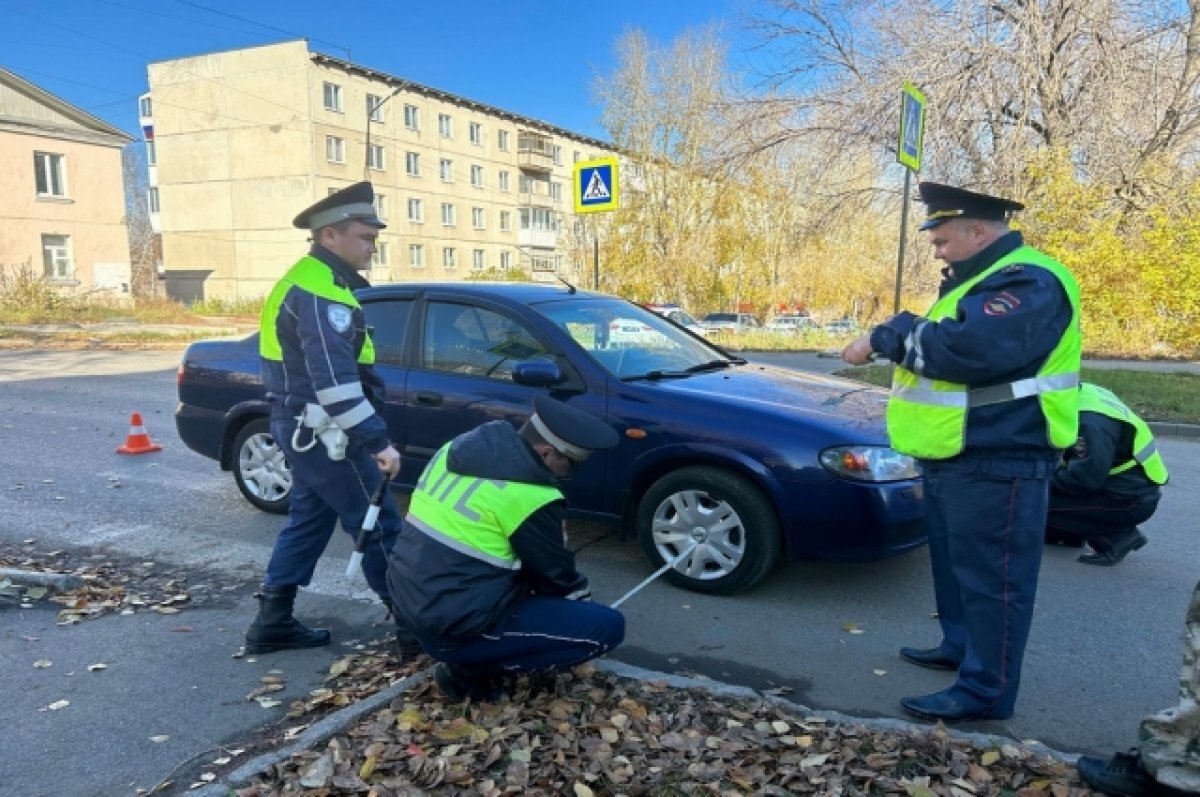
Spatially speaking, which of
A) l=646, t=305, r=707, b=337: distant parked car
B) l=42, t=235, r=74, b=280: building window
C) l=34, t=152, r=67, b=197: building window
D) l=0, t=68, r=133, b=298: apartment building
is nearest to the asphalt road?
l=646, t=305, r=707, b=337: distant parked car

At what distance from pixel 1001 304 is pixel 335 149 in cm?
4443

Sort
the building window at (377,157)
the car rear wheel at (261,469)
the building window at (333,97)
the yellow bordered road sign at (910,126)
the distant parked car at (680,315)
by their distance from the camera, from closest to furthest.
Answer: the car rear wheel at (261,469)
the yellow bordered road sign at (910,126)
the distant parked car at (680,315)
the building window at (333,97)
the building window at (377,157)

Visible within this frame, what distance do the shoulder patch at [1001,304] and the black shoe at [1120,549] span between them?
278 cm

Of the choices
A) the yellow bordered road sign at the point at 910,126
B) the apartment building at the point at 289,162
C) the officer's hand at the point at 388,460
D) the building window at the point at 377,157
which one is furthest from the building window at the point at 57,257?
the officer's hand at the point at 388,460

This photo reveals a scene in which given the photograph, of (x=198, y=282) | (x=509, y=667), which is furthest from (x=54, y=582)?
(x=198, y=282)

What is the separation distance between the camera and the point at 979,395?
2.86 m

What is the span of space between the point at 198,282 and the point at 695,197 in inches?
1182

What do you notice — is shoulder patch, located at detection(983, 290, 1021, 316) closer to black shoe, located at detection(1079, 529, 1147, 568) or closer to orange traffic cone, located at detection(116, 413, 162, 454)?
black shoe, located at detection(1079, 529, 1147, 568)

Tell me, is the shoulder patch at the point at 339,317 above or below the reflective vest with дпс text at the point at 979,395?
above

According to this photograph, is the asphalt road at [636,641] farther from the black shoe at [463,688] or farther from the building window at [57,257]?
the building window at [57,257]

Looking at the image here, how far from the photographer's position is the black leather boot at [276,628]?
3.64 meters

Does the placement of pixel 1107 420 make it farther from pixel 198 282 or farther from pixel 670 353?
pixel 198 282

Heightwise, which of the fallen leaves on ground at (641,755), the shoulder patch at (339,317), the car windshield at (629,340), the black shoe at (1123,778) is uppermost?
the shoulder patch at (339,317)

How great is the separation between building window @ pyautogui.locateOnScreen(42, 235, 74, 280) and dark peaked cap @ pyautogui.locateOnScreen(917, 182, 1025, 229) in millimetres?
35521
